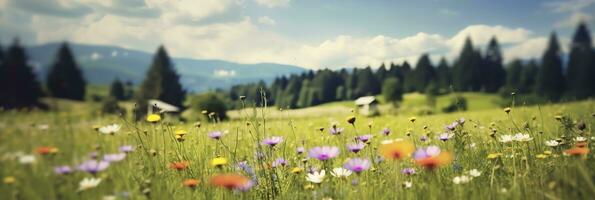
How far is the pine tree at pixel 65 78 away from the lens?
84.9 inches

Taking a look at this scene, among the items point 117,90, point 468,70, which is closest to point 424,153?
point 117,90

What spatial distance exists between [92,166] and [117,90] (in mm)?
979

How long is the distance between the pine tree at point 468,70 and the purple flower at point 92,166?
47.7m

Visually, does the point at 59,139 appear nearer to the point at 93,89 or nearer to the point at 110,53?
the point at 93,89

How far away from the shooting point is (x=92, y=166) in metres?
1.90

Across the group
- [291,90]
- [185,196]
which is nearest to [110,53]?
[185,196]

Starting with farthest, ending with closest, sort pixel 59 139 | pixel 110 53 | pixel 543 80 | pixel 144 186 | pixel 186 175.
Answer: pixel 543 80, pixel 186 175, pixel 110 53, pixel 144 186, pixel 59 139

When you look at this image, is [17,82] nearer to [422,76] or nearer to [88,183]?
[88,183]

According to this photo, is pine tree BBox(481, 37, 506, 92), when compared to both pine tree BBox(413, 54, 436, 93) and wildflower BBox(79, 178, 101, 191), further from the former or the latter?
wildflower BBox(79, 178, 101, 191)

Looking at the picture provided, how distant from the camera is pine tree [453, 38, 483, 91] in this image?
48.7 meters

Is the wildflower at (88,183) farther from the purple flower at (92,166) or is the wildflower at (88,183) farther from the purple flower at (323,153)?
the purple flower at (323,153)

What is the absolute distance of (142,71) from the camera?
2.95 metres

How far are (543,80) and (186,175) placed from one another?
54271 mm

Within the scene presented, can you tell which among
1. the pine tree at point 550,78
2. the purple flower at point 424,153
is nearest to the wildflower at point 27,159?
the purple flower at point 424,153
